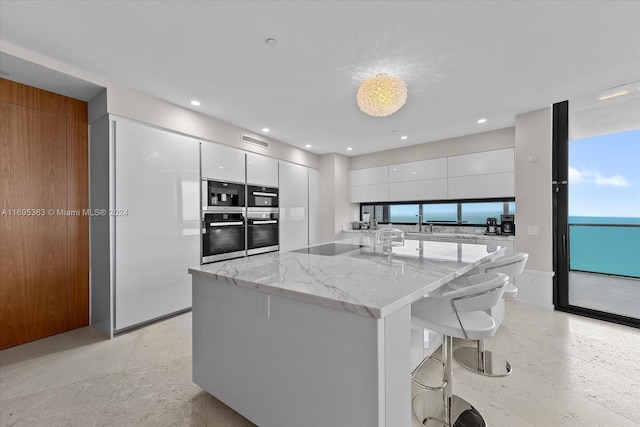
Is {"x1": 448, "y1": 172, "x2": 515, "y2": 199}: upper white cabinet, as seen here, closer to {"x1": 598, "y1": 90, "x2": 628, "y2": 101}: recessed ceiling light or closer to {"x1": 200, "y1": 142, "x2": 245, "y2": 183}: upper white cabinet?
{"x1": 598, "y1": 90, "x2": 628, "y2": 101}: recessed ceiling light

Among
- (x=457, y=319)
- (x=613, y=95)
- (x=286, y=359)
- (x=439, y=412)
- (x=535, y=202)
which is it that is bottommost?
(x=439, y=412)

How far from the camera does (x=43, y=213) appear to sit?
8.61 ft

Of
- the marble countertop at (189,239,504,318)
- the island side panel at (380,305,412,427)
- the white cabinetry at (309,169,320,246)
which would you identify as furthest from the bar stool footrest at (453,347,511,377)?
the white cabinetry at (309,169,320,246)

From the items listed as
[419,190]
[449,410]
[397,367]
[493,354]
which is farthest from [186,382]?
[419,190]

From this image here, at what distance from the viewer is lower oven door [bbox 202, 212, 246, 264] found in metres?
3.45

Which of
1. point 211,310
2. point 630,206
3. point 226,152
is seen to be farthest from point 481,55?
point 226,152

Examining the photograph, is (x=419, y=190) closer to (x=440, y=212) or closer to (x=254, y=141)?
(x=440, y=212)

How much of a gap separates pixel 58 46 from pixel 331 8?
7.03 ft

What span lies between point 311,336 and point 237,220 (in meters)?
2.92

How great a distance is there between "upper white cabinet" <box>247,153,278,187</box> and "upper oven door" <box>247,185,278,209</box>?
0.08 meters

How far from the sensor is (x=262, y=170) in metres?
4.31

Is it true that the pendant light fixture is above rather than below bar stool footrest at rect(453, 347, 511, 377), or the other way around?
above

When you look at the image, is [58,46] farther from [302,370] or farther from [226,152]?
[302,370]

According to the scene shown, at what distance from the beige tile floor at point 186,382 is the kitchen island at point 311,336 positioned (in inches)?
8.2
